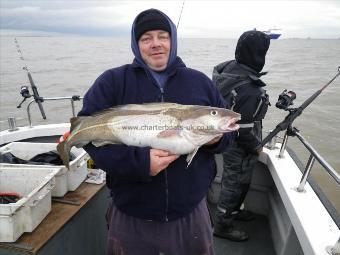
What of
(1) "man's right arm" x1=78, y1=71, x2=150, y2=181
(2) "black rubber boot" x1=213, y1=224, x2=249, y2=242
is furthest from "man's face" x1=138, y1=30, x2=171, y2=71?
(2) "black rubber boot" x1=213, y1=224, x2=249, y2=242

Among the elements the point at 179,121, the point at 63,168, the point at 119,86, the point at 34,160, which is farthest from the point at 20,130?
the point at 179,121

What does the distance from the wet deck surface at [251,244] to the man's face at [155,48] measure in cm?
271

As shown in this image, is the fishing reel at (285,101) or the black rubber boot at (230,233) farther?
the black rubber boot at (230,233)

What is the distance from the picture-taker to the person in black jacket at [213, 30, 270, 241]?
347cm

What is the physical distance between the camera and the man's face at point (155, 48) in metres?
2.27

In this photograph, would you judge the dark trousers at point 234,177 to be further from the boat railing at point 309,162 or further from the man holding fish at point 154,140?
the man holding fish at point 154,140

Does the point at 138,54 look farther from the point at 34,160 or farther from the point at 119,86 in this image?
the point at 34,160

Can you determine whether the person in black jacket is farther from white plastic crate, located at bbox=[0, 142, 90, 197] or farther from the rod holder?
the rod holder

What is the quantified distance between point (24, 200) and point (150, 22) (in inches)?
65.2

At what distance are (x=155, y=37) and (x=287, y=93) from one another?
2026 millimetres

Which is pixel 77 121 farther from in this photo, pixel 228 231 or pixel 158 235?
pixel 228 231

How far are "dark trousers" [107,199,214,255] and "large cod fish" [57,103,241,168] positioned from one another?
1.80 ft

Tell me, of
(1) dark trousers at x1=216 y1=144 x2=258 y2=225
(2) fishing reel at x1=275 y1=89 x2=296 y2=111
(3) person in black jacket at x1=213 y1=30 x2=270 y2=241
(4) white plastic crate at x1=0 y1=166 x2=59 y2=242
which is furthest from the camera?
(1) dark trousers at x1=216 y1=144 x2=258 y2=225

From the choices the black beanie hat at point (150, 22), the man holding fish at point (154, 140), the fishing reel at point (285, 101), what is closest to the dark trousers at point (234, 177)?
the fishing reel at point (285, 101)
